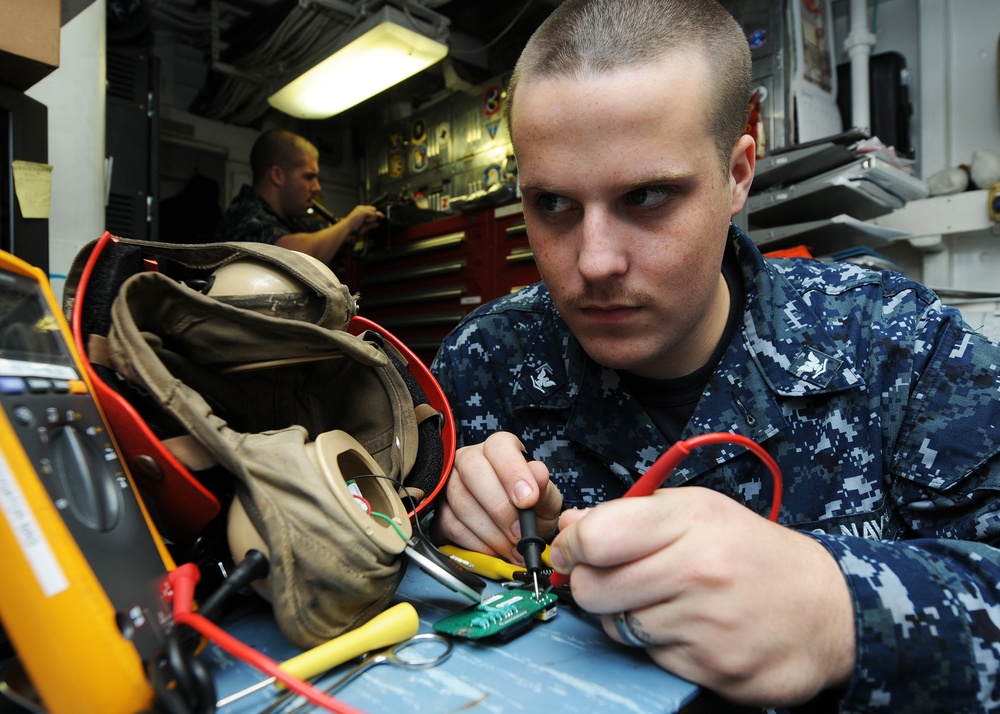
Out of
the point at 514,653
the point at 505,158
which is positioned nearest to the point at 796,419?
the point at 514,653

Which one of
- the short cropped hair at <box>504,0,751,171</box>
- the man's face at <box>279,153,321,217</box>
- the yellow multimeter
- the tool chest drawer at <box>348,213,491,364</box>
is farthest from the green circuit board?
the man's face at <box>279,153,321,217</box>

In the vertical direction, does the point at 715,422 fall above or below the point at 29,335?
below

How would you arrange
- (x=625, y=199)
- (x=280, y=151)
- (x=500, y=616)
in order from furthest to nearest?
(x=280, y=151)
(x=625, y=199)
(x=500, y=616)

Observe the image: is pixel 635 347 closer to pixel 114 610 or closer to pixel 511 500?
pixel 511 500

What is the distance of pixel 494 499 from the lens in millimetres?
532

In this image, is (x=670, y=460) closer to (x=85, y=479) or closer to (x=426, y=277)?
(x=85, y=479)

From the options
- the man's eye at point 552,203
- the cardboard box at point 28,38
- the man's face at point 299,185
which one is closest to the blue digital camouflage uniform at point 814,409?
the man's eye at point 552,203

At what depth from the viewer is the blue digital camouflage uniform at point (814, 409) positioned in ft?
2.21

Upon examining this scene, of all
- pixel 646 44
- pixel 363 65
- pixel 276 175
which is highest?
pixel 363 65

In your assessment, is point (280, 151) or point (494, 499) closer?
point (494, 499)

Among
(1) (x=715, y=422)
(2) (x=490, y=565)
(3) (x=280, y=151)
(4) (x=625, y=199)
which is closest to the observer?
(2) (x=490, y=565)

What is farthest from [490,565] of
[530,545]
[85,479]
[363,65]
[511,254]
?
[363,65]

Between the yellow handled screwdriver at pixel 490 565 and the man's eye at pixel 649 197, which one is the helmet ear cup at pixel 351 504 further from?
the man's eye at pixel 649 197

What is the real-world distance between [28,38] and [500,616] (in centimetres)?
118
